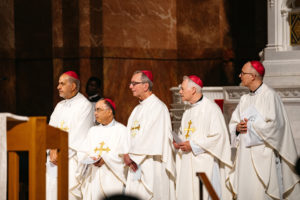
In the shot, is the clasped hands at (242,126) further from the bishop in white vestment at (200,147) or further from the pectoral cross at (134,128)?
the pectoral cross at (134,128)

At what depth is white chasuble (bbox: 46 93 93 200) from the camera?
8.01m

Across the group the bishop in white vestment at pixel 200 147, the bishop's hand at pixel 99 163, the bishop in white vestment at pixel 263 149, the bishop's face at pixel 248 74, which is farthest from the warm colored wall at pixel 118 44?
the bishop in white vestment at pixel 263 149

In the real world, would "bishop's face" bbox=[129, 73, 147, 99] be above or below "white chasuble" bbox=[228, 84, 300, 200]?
above

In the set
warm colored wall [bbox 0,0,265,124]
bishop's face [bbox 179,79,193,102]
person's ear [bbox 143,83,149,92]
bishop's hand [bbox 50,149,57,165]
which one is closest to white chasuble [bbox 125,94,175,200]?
person's ear [bbox 143,83,149,92]

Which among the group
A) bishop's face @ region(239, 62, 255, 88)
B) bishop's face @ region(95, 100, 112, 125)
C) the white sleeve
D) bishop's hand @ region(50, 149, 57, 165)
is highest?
bishop's face @ region(239, 62, 255, 88)

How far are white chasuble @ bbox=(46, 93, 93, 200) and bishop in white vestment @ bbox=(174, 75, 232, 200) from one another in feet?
4.57

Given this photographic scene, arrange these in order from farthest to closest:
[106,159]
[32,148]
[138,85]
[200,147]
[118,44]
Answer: [118,44]
[138,85]
[106,159]
[200,147]
[32,148]

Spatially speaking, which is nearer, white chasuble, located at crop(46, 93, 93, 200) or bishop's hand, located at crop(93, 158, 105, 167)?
bishop's hand, located at crop(93, 158, 105, 167)

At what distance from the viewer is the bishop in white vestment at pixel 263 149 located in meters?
7.14

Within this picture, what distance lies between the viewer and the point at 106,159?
757 cm

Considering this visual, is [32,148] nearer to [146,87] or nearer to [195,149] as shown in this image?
[195,149]

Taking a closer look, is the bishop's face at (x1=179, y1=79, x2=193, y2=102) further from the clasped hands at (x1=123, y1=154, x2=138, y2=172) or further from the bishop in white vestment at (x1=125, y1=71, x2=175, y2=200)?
the clasped hands at (x1=123, y1=154, x2=138, y2=172)

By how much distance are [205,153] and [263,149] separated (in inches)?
27.7

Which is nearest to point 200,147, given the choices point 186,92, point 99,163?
point 186,92
